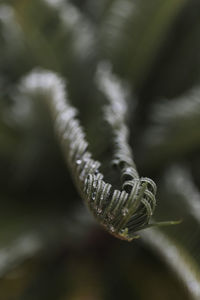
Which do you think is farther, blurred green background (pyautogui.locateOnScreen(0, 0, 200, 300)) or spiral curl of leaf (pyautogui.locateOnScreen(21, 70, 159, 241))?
blurred green background (pyautogui.locateOnScreen(0, 0, 200, 300))

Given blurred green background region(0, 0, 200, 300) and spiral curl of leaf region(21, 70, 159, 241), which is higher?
spiral curl of leaf region(21, 70, 159, 241)

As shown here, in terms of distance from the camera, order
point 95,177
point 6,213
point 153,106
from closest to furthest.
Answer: point 95,177 → point 6,213 → point 153,106

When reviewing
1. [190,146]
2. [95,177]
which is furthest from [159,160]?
[95,177]

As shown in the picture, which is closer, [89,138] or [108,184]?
[108,184]

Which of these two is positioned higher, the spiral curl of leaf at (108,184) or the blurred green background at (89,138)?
the spiral curl of leaf at (108,184)

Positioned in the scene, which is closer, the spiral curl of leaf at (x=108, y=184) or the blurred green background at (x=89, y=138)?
the spiral curl of leaf at (x=108, y=184)

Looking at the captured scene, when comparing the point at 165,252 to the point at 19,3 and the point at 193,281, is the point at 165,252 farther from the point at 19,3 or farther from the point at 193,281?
the point at 19,3

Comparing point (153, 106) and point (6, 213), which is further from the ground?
point (153, 106)

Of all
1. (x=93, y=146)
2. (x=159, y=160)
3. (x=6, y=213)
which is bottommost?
(x=6, y=213)
